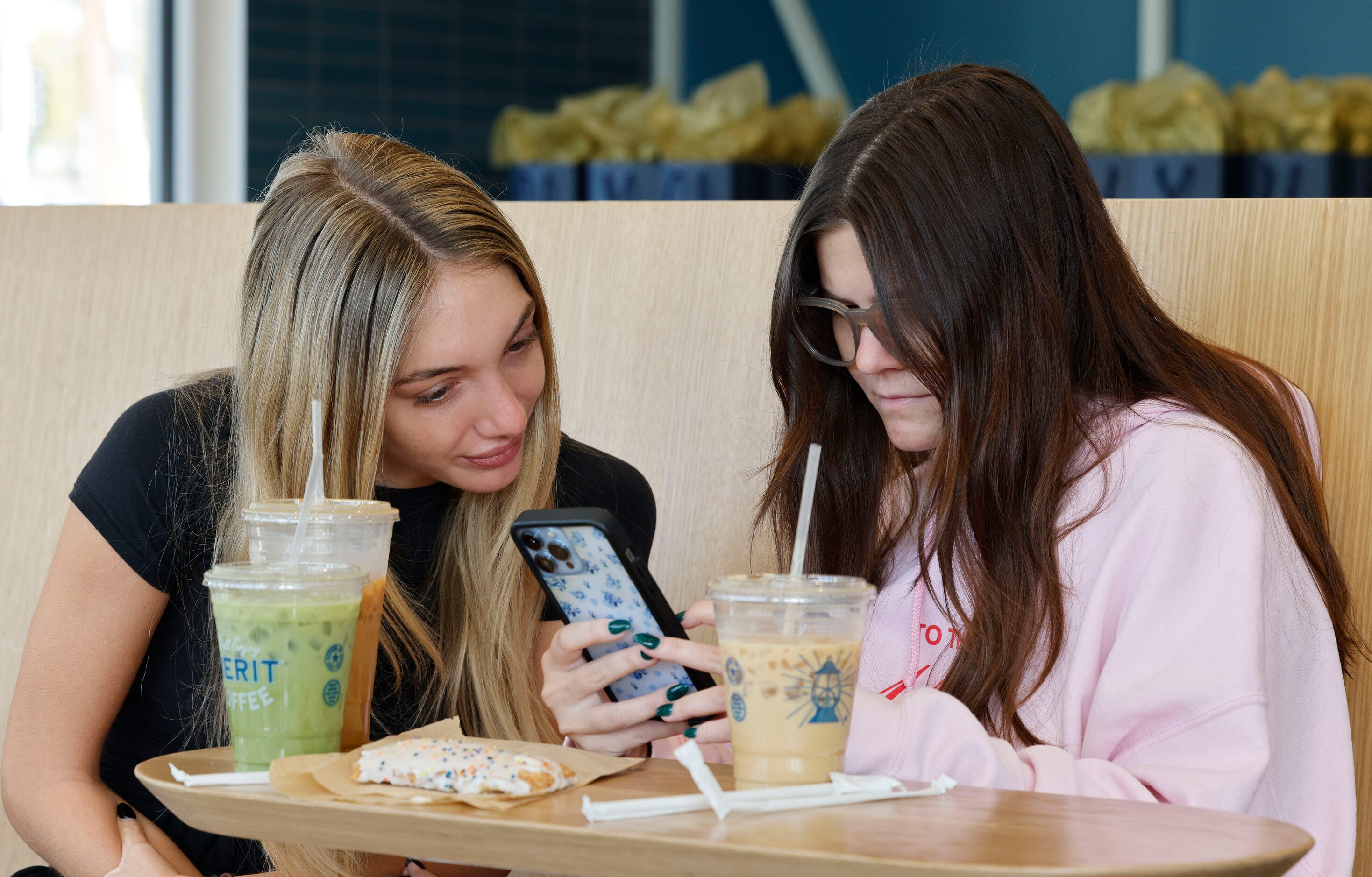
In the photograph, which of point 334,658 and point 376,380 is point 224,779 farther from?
point 376,380

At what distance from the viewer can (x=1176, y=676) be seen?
1176 millimetres

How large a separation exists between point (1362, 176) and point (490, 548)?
1873 mm

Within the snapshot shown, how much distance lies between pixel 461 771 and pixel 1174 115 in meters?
2.27

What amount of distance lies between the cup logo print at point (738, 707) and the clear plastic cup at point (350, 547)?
1.07 feet

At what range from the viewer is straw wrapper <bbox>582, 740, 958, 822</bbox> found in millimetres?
898

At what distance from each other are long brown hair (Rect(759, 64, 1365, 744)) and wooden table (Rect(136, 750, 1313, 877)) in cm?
38

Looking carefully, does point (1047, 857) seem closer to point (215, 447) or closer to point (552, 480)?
point (552, 480)

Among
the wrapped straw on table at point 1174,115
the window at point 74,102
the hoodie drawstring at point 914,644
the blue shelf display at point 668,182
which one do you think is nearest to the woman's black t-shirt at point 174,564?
the hoodie drawstring at point 914,644

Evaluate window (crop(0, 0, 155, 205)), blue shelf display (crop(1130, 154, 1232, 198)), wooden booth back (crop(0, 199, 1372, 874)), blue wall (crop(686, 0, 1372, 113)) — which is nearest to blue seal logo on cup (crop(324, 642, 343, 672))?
wooden booth back (crop(0, 199, 1372, 874))

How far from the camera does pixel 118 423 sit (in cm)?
167

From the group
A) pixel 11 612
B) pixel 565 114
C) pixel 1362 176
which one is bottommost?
pixel 11 612

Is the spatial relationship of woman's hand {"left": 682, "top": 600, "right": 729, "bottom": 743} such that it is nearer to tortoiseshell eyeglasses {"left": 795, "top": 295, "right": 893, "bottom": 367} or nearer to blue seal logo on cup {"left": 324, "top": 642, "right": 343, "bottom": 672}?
blue seal logo on cup {"left": 324, "top": 642, "right": 343, "bottom": 672}

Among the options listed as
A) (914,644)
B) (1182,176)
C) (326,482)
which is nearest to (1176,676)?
(914,644)

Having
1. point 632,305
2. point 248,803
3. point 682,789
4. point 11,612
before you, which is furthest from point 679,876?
point 11,612
